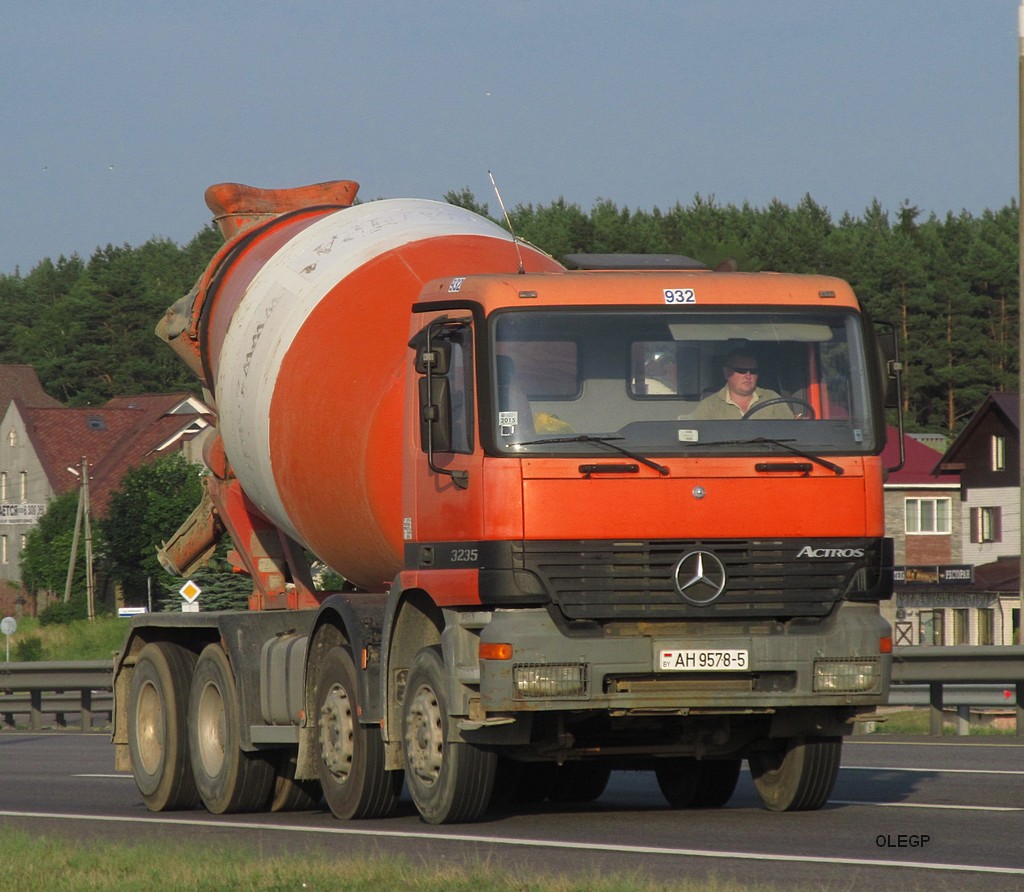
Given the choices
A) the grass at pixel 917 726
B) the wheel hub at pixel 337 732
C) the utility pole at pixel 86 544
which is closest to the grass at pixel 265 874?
the wheel hub at pixel 337 732

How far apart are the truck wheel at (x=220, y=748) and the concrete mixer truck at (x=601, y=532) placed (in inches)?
41.5

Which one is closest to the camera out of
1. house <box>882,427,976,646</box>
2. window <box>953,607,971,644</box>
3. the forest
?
window <box>953,607,971,644</box>

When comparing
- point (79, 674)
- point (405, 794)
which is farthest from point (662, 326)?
point (79, 674)

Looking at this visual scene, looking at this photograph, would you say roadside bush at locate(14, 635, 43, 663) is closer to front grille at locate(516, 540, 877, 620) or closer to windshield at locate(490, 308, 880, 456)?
windshield at locate(490, 308, 880, 456)

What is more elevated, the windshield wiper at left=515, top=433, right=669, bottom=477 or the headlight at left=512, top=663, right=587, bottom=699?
the windshield wiper at left=515, top=433, right=669, bottom=477

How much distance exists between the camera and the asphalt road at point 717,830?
8977mm

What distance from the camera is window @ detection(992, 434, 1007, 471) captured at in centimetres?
7012

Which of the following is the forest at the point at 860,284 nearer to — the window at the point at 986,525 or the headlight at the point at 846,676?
the window at the point at 986,525

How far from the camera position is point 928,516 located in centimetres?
7756

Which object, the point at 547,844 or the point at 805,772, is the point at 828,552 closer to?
the point at 805,772

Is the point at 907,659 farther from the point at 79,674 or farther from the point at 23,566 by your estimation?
the point at 23,566

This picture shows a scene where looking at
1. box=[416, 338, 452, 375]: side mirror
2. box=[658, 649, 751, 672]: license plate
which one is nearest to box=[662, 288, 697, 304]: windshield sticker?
box=[416, 338, 452, 375]: side mirror

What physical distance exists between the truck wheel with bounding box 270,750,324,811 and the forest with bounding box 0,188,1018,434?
83.5 meters

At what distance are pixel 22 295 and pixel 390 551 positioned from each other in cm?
13601
